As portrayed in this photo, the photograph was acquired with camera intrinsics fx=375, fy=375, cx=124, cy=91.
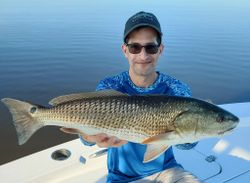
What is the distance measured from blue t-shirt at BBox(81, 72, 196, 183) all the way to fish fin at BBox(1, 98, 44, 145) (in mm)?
841

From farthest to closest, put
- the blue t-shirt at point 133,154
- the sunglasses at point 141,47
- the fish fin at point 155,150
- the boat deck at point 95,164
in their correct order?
the boat deck at point 95,164 → the blue t-shirt at point 133,154 → the sunglasses at point 141,47 → the fish fin at point 155,150

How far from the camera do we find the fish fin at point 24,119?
3.16m

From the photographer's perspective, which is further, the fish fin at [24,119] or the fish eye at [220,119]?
the fish fin at [24,119]

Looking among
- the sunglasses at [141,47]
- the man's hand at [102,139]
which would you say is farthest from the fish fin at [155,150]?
the sunglasses at [141,47]

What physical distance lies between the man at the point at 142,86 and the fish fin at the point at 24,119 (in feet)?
2.77

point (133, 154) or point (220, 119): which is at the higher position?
point (220, 119)

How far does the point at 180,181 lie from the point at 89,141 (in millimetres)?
1026

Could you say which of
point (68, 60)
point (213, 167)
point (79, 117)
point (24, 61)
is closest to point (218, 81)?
point (68, 60)

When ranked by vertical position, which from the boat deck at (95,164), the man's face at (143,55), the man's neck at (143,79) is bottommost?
the boat deck at (95,164)

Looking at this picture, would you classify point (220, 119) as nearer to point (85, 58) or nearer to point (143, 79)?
point (143, 79)

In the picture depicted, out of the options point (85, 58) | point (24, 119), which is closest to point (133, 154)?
point (24, 119)

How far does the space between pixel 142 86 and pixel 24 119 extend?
1248 mm

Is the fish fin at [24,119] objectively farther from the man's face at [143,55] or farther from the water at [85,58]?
the water at [85,58]

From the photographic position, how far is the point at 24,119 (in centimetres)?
319
